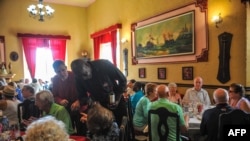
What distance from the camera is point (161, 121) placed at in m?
2.60

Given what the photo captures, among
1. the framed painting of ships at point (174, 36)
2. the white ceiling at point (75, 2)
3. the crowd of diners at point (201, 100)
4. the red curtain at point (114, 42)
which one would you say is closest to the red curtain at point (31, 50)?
the white ceiling at point (75, 2)

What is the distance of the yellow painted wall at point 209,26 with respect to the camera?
4008 mm

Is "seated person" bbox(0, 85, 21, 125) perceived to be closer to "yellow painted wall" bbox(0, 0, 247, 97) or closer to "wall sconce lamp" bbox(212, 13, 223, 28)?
"yellow painted wall" bbox(0, 0, 247, 97)

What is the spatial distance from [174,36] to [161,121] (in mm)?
3162

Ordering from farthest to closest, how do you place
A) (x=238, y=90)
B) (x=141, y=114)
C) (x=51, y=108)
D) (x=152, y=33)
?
(x=152, y=33) → (x=141, y=114) → (x=238, y=90) → (x=51, y=108)

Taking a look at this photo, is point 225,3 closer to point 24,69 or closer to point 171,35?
point 171,35

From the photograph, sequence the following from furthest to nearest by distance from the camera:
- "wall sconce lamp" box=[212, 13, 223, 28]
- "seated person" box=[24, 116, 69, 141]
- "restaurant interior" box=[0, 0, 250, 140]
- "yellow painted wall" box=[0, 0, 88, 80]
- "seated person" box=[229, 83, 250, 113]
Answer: "yellow painted wall" box=[0, 0, 88, 80] → "wall sconce lamp" box=[212, 13, 223, 28] → "restaurant interior" box=[0, 0, 250, 140] → "seated person" box=[229, 83, 250, 113] → "seated person" box=[24, 116, 69, 141]

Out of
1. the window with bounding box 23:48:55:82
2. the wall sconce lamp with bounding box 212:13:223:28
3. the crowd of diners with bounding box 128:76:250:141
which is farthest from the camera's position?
the window with bounding box 23:48:55:82

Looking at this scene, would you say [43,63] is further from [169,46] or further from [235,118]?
[235,118]

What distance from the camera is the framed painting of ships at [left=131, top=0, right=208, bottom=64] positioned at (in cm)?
475

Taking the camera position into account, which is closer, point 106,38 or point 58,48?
point 106,38

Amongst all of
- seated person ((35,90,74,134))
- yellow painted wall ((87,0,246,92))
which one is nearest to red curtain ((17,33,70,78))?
yellow painted wall ((87,0,246,92))

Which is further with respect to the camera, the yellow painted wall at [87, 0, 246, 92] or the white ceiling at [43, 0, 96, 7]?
the white ceiling at [43, 0, 96, 7]

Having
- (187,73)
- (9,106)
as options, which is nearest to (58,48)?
(187,73)
